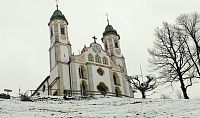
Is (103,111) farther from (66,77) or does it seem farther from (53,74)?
(53,74)

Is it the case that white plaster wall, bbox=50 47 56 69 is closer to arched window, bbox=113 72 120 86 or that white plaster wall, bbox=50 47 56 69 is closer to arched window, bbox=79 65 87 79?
arched window, bbox=79 65 87 79

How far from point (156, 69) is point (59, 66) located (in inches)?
655

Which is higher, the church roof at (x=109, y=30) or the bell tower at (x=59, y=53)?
the church roof at (x=109, y=30)

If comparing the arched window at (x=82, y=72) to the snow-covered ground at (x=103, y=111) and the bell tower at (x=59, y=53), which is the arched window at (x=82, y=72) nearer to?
the bell tower at (x=59, y=53)

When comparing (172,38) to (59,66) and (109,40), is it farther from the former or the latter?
(109,40)

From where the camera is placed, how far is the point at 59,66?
50.2 meters

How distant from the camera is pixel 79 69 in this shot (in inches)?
2024

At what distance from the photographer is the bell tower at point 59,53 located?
49.3 meters

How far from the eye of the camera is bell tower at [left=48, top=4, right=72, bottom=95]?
4930cm

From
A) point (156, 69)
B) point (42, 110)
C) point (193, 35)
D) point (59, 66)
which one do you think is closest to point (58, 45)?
point (59, 66)

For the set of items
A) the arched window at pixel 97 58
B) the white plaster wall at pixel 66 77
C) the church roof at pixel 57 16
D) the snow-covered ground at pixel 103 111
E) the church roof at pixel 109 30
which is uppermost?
the church roof at pixel 57 16

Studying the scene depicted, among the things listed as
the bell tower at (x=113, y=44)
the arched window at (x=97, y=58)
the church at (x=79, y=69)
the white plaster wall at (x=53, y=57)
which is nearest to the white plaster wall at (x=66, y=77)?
the church at (x=79, y=69)

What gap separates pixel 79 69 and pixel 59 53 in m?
3.76

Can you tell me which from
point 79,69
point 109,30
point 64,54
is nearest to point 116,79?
point 79,69
